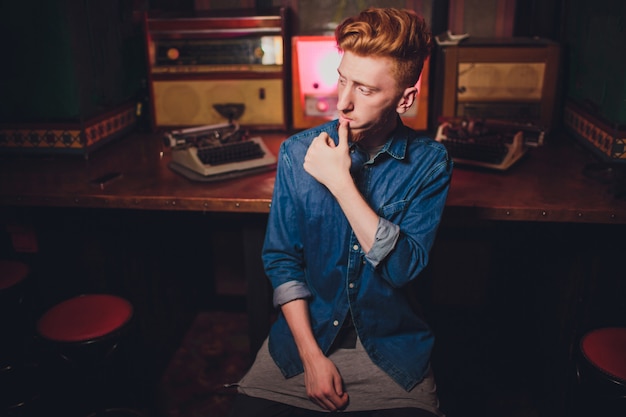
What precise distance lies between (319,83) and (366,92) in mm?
1641

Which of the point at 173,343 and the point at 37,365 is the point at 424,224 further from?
the point at 37,365

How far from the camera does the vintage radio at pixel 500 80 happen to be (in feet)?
9.84

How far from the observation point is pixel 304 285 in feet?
→ 5.85

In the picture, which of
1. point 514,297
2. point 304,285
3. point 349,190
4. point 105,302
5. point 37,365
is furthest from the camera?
point 514,297

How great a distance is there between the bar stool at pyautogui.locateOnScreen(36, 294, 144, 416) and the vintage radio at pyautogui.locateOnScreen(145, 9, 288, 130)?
1.33m

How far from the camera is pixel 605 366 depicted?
6.11ft

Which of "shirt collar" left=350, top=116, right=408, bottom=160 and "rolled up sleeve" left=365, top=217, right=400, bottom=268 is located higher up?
"shirt collar" left=350, top=116, right=408, bottom=160

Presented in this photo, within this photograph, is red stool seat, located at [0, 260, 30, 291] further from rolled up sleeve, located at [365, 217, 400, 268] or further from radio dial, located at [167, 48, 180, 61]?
rolled up sleeve, located at [365, 217, 400, 268]

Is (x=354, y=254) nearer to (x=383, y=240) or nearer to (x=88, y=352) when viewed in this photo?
(x=383, y=240)

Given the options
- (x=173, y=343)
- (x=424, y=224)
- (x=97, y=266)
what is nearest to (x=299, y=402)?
(x=424, y=224)

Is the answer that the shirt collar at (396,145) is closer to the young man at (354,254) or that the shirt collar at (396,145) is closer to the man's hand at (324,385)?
the young man at (354,254)

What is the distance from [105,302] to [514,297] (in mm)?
2125

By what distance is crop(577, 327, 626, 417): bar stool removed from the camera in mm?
1822

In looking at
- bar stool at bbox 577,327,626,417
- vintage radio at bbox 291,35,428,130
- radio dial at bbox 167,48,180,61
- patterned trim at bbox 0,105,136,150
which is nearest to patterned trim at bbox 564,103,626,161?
vintage radio at bbox 291,35,428,130
